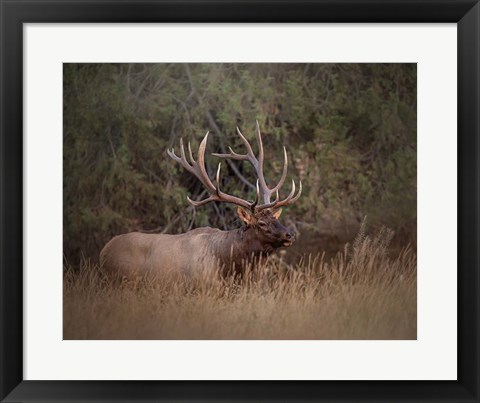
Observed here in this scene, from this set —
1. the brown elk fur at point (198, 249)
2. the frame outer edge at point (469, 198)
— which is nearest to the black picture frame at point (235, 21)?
the frame outer edge at point (469, 198)

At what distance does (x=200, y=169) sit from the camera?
6.86 meters

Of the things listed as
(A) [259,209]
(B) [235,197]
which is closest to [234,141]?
(B) [235,197]

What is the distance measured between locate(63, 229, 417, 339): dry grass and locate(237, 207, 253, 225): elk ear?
71 cm

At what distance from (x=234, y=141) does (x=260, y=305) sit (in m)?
2.18

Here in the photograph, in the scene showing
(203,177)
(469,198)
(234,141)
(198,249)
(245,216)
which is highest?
(234,141)

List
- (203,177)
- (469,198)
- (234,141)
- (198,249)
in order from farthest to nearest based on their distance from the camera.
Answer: (234,141), (198,249), (203,177), (469,198)

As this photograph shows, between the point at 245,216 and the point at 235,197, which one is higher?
the point at 235,197

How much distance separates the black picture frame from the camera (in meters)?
5.23

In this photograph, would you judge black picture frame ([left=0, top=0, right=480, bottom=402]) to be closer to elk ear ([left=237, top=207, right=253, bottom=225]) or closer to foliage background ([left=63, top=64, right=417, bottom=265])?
foliage background ([left=63, top=64, right=417, bottom=265])

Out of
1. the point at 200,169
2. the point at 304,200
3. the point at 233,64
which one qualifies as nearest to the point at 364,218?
the point at 304,200

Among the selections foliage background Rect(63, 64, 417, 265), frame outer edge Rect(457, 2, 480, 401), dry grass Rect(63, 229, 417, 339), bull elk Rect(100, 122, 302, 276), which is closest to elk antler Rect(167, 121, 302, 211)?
bull elk Rect(100, 122, 302, 276)

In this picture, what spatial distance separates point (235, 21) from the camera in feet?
17.7

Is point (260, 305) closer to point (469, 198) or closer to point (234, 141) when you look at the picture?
point (469, 198)

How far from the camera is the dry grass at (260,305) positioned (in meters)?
5.51
